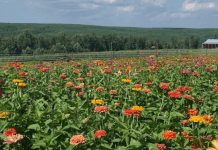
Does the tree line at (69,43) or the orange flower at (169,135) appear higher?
the tree line at (69,43)

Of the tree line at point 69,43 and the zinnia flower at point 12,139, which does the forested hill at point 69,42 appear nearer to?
the tree line at point 69,43

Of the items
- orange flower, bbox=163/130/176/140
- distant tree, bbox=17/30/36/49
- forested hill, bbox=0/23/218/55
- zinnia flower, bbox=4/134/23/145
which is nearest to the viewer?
zinnia flower, bbox=4/134/23/145

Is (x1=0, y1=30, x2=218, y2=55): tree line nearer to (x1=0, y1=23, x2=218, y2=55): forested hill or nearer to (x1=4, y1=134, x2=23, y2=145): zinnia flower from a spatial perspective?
(x1=0, y1=23, x2=218, y2=55): forested hill

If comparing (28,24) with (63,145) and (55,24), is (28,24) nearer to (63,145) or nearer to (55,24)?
(55,24)

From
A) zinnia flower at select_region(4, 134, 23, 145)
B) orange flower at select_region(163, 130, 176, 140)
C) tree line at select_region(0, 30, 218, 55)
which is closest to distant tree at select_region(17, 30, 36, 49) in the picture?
tree line at select_region(0, 30, 218, 55)

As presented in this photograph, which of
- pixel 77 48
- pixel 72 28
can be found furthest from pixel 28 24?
pixel 77 48

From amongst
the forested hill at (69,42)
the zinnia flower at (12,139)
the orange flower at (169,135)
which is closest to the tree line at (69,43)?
the forested hill at (69,42)

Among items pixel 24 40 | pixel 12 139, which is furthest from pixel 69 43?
pixel 12 139

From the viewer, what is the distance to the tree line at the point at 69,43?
63.3 meters

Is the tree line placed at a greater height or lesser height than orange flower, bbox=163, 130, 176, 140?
greater

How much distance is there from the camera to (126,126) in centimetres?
193

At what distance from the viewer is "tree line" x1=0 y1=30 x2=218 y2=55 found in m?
63.3

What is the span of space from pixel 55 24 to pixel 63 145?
6802 inches

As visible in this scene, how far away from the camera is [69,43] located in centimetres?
6838
